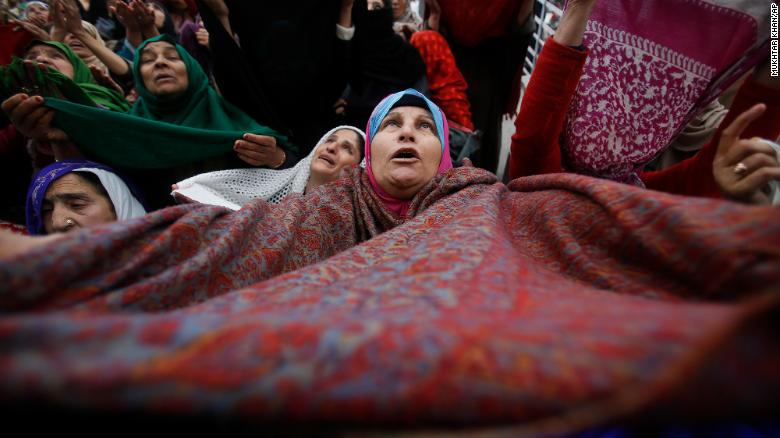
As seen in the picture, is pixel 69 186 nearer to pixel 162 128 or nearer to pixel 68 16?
pixel 162 128

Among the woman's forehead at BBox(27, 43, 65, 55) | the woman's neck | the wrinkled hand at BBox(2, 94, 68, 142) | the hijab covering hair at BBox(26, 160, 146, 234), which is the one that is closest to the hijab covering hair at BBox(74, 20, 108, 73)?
the woman's forehead at BBox(27, 43, 65, 55)

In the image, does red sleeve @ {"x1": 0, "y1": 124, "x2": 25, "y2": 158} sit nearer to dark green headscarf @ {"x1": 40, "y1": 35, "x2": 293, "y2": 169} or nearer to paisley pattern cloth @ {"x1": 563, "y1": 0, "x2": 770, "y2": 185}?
dark green headscarf @ {"x1": 40, "y1": 35, "x2": 293, "y2": 169}

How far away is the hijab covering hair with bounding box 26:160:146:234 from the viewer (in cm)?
120

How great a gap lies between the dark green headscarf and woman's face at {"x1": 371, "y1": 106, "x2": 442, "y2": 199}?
694 mm

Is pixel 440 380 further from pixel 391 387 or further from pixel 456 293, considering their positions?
pixel 456 293

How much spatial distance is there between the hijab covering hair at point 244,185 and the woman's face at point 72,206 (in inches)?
12.2

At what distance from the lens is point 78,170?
126 centimetres

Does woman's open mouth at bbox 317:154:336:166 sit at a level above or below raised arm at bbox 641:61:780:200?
below

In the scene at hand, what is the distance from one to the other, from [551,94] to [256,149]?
1.16m

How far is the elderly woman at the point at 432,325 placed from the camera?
0.24m

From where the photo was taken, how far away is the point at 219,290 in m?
0.64

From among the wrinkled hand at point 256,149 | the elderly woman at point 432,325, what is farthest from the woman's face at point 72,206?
the elderly woman at point 432,325

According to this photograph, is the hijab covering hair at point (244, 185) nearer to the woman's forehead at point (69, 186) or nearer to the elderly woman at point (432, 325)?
the woman's forehead at point (69, 186)

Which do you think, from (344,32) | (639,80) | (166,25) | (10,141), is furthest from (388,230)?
(166,25)
